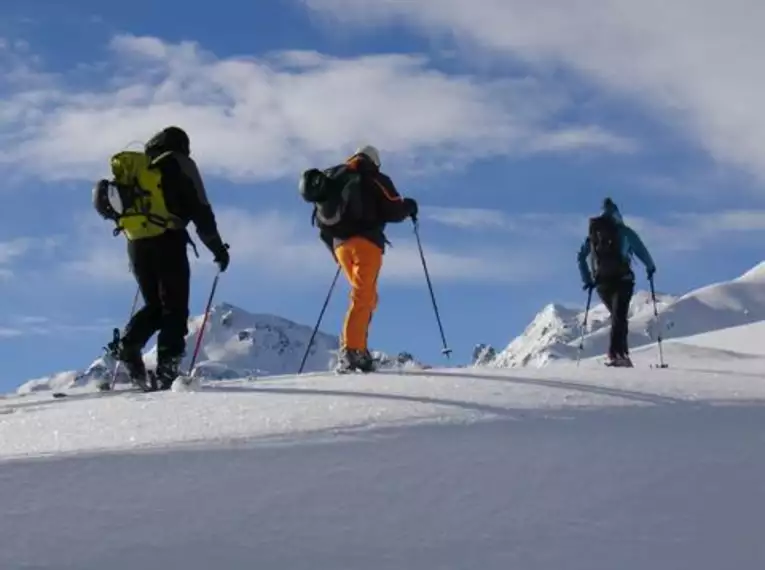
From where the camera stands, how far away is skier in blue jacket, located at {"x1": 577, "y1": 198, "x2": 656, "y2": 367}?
14.1 meters

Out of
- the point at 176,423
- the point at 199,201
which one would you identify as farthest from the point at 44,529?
the point at 199,201

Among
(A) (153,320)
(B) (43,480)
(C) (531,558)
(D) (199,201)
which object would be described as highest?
(D) (199,201)

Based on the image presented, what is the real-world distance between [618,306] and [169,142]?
6.02 meters

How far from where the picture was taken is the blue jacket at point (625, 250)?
14.3 m

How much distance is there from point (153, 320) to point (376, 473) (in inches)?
173

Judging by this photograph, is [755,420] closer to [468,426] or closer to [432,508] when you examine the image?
[468,426]

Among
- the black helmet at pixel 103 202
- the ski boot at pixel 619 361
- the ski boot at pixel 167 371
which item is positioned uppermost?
the black helmet at pixel 103 202

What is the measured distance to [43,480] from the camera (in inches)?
263

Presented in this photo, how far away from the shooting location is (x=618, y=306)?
14125 millimetres

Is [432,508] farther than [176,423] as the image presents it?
No

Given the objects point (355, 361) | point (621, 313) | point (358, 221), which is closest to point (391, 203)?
point (358, 221)

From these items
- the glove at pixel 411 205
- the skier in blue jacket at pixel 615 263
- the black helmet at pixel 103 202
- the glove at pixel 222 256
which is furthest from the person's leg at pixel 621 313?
the black helmet at pixel 103 202

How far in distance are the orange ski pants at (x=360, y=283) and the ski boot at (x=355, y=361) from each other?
0.07 meters

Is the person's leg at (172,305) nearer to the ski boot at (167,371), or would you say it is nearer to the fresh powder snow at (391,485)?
the ski boot at (167,371)
